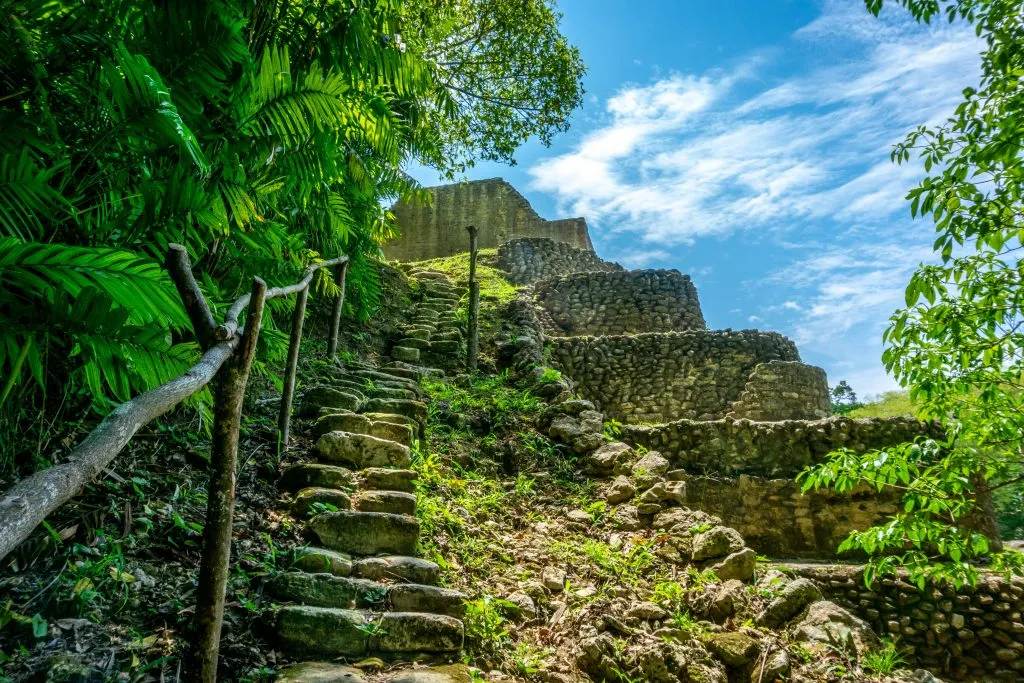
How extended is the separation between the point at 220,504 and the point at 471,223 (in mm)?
17083

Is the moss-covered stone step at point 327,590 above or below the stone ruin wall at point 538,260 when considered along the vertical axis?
below

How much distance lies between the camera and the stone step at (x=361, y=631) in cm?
192

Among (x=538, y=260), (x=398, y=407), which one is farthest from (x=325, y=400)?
(x=538, y=260)

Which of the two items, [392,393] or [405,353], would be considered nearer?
[392,393]

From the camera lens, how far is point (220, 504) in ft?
5.07

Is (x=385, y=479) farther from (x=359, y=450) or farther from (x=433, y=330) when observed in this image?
(x=433, y=330)

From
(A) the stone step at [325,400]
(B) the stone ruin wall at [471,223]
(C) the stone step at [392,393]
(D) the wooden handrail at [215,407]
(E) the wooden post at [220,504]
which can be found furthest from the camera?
(B) the stone ruin wall at [471,223]

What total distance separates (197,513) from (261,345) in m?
1.33

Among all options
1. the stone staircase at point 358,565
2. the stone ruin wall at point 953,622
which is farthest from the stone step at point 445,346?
the stone ruin wall at point 953,622

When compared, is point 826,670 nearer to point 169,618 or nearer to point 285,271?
point 169,618

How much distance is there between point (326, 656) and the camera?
190 cm

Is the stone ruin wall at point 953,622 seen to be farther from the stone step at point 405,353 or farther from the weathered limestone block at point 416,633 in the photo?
the stone step at point 405,353

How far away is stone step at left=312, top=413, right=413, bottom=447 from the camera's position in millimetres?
3590

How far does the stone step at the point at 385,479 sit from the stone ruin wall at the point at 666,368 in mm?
6149
